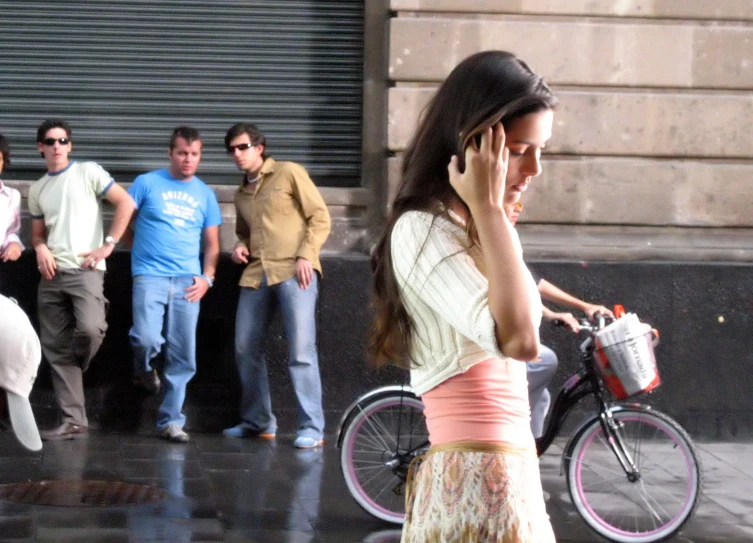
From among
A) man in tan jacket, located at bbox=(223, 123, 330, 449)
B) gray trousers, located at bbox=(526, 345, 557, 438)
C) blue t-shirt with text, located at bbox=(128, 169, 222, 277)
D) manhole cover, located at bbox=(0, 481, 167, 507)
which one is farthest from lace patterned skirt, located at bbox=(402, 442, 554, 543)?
blue t-shirt with text, located at bbox=(128, 169, 222, 277)

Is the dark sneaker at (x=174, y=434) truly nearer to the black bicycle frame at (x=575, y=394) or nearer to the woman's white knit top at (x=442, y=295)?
the black bicycle frame at (x=575, y=394)

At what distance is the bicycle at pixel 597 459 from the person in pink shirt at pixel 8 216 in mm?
3147

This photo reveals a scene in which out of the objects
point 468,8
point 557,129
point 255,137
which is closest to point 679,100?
point 557,129

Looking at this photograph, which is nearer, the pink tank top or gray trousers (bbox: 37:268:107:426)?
the pink tank top

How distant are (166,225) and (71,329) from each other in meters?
0.98

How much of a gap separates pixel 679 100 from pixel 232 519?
4.78 m

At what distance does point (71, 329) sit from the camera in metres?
8.72

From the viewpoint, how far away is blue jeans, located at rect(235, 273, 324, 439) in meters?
8.59

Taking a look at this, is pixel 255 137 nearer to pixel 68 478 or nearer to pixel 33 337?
pixel 68 478

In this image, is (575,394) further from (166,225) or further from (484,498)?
(484,498)

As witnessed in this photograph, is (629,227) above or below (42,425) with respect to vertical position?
above

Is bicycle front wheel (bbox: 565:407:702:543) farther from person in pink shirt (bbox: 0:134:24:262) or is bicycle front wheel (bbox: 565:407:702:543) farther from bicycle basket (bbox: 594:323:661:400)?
person in pink shirt (bbox: 0:134:24:262)

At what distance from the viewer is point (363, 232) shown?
9469 mm

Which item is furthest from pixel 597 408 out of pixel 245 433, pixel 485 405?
pixel 485 405
